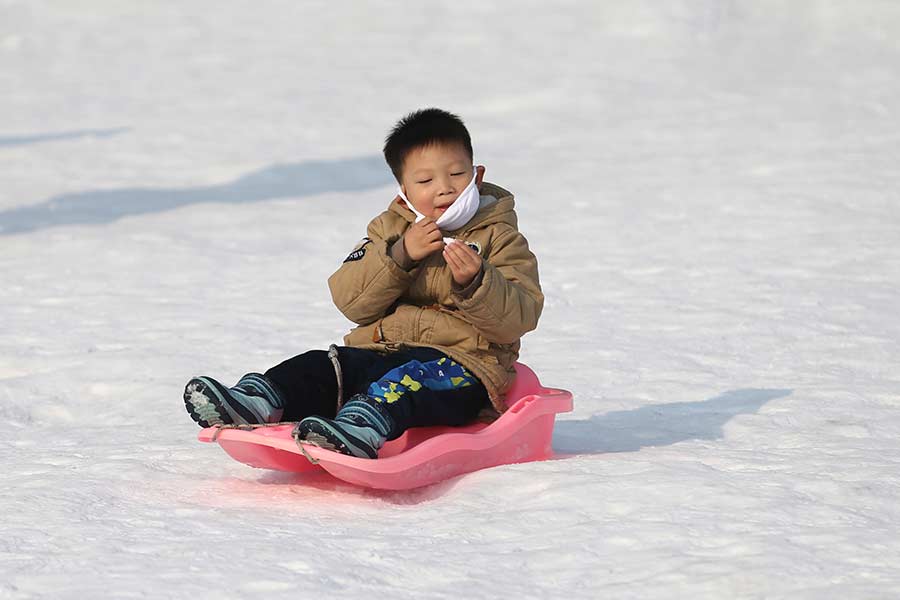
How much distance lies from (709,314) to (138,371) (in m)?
2.95

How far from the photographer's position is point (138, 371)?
5.78 meters

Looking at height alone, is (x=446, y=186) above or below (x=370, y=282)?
above

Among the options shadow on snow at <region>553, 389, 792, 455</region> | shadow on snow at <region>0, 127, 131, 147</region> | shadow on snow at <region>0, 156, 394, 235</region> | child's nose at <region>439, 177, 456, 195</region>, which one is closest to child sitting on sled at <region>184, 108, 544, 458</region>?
child's nose at <region>439, 177, 456, 195</region>

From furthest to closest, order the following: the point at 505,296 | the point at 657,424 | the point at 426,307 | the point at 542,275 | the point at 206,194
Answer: the point at 206,194 < the point at 542,275 < the point at 657,424 < the point at 426,307 < the point at 505,296

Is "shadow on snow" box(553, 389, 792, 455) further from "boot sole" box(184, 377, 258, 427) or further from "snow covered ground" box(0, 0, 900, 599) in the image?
"boot sole" box(184, 377, 258, 427)

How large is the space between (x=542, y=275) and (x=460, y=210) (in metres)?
3.79

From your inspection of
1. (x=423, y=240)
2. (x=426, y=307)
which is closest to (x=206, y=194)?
(x=426, y=307)

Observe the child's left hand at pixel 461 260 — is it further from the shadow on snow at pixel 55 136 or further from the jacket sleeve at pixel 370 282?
the shadow on snow at pixel 55 136

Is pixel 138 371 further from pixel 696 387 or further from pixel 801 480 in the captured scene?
pixel 801 480

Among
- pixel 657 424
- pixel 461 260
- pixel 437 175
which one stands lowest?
pixel 657 424

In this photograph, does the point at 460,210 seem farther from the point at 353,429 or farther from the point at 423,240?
the point at 353,429

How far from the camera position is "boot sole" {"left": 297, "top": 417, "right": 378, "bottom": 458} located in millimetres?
3568

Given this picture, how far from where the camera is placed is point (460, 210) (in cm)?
407

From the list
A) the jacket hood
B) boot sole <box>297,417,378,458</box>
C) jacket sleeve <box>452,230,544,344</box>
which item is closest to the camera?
boot sole <box>297,417,378,458</box>
